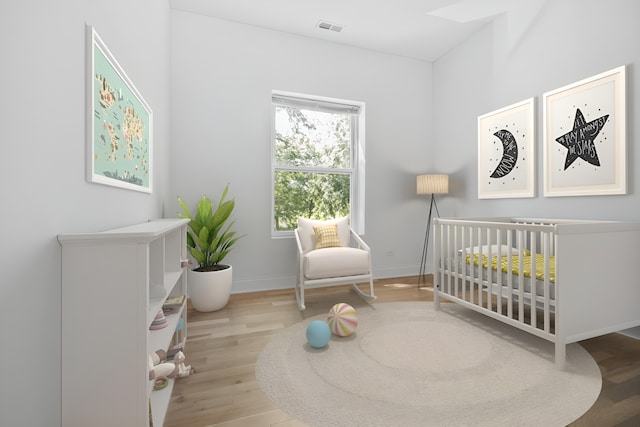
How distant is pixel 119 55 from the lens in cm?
150

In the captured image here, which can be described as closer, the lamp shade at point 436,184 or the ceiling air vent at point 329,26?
the ceiling air vent at point 329,26

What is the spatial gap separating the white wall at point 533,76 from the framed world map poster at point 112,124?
3076 millimetres

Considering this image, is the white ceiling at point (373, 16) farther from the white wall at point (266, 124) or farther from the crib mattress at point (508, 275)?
the crib mattress at point (508, 275)

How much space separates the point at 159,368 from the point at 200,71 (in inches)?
108

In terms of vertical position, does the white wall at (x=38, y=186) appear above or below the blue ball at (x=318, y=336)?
above

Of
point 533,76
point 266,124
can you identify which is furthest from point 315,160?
point 533,76

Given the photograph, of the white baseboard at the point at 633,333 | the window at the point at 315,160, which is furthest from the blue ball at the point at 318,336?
the white baseboard at the point at 633,333

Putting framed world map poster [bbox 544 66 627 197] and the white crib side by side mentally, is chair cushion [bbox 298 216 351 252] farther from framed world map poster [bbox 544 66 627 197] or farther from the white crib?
framed world map poster [bbox 544 66 627 197]

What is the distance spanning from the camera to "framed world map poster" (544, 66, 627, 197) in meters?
2.07

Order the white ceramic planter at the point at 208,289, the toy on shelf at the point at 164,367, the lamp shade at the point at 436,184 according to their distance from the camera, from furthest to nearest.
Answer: the lamp shade at the point at 436,184
the white ceramic planter at the point at 208,289
the toy on shelf at the point at 164,367

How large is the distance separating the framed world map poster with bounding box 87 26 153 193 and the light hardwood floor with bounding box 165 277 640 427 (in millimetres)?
1031

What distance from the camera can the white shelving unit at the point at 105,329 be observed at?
934mm

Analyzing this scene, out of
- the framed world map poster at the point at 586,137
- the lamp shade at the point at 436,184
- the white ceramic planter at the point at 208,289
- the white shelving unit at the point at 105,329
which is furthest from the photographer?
the lamp shade at the point at 436,184

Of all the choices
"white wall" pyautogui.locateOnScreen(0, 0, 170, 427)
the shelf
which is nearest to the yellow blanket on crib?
the shelf
